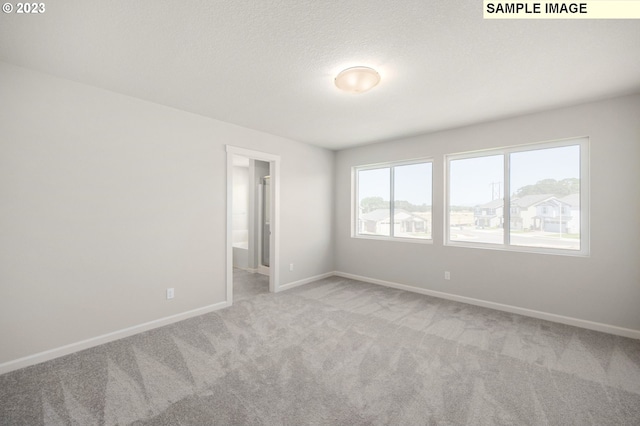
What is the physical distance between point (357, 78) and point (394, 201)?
9.70 ft

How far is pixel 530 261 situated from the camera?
11.1 feet

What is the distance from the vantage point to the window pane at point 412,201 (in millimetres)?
4391

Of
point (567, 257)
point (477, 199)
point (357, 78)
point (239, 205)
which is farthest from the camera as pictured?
point (239, 205)

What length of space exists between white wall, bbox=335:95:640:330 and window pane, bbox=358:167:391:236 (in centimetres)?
67

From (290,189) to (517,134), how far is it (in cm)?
336

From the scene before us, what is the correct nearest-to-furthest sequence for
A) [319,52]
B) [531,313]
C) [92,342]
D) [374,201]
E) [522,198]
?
1. [319,52]
2. [92,342]
3. [531,313]
4. [522,198]
5. [374,201]

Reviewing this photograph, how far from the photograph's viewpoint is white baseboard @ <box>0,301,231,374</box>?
2.22 m

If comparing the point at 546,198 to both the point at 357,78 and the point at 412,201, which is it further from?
the point at 357,78

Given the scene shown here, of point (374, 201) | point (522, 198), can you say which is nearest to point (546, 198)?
point (522, 198)

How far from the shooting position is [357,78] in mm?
2270

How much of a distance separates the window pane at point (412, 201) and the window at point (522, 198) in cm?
35

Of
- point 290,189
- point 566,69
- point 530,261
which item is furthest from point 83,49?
point 530,261

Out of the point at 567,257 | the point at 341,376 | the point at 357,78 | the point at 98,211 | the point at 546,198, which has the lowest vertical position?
the point at 341,376

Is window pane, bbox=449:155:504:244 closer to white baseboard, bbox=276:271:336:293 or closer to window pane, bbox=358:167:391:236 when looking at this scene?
window pane, bbox=358:167:391:236
